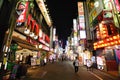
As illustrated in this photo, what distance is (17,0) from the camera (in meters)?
9.88

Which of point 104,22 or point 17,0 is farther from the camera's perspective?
point 104,22

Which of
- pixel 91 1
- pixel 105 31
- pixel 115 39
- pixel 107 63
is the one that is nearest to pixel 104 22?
pixel 105 31

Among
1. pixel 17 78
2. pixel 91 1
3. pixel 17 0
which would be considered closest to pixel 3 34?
pixel 17 0

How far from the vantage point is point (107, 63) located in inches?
700

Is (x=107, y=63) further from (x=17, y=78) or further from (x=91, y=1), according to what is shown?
(x=91, y=1)

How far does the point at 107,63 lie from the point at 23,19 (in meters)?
13.3

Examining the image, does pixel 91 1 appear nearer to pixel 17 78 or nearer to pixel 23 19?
pixel 23 19

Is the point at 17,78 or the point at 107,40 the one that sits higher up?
the point at 107,40

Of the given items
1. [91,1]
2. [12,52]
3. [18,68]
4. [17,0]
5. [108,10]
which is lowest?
[18,68]

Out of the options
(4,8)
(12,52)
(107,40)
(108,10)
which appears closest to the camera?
(4,8)

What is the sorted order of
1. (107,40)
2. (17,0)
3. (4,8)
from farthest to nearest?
(107,40), (4,8), (17,0)

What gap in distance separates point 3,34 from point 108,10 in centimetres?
1339

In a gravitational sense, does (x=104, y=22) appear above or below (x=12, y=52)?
above

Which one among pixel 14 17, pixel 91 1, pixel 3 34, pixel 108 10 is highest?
pixel 91 1
